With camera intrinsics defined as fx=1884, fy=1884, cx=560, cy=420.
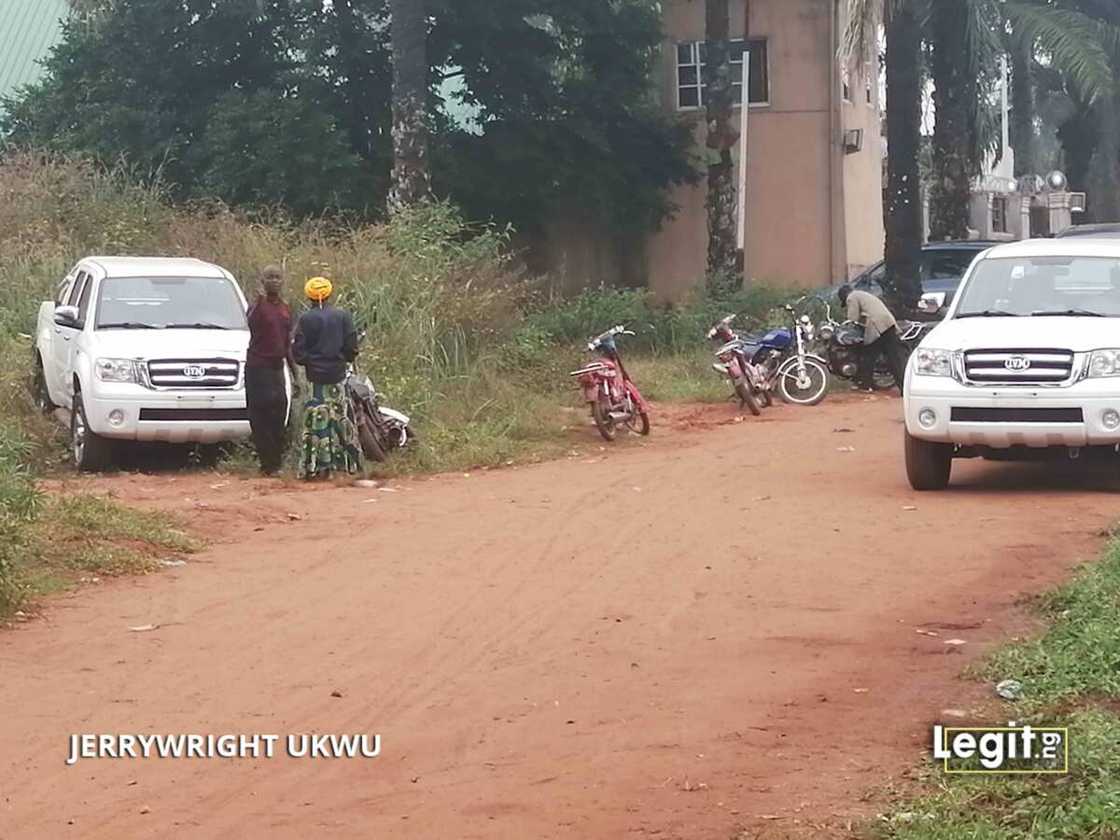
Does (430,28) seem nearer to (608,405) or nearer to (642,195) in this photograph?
(642,195)

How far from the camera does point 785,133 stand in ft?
119

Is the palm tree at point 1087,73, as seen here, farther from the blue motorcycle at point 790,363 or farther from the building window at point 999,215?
the blue motorcycle at point 790,363

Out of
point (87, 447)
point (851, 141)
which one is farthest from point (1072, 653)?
point (851, 141)

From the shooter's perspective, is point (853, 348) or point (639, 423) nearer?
point (639, 423)

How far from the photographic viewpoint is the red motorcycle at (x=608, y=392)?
1881 cm

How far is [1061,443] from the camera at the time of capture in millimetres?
13648

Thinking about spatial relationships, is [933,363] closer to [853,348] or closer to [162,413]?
[162,413]

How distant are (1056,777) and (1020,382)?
7.69m

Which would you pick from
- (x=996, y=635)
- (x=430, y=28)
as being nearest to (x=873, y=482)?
(x=996, y=635)

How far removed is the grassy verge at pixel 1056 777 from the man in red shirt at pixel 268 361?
867 cm

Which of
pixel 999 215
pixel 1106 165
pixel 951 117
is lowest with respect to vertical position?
pixel 999 215

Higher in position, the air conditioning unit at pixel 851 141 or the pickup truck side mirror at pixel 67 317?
the air conditioning unit at pixel 851 141

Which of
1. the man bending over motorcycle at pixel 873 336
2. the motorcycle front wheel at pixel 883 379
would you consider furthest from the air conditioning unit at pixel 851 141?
the motorcycle front wheel at pixel 883 379

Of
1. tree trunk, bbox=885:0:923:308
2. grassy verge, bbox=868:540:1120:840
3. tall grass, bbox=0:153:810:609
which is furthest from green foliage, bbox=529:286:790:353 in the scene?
grassy verge, bbox=868:540:1120:840
